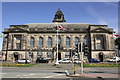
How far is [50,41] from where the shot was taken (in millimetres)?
50656

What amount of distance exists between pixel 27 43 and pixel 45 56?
861 cm

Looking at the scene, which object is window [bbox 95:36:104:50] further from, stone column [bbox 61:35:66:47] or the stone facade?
stone column [bbox 61:35:66:47]

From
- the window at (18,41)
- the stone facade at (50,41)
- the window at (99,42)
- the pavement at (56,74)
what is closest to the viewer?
the pavement at (56,74)

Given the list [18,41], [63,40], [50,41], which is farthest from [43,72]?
[18,41]

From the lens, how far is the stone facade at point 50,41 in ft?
157

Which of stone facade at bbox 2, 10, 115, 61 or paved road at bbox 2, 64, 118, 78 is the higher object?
stone facade at bbox 2, 10, 115, 61

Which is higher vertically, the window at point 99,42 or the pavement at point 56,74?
the window at point 99,42

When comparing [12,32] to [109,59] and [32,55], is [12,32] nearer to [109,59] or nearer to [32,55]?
[32,55]

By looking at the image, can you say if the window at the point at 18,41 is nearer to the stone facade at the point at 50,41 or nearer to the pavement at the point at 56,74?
the stone facade at the point at 50,41

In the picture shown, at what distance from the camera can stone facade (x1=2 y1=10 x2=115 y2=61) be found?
4800cm

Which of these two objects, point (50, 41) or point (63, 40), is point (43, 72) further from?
point (50, 41)

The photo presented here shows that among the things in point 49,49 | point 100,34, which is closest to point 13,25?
point 49,49

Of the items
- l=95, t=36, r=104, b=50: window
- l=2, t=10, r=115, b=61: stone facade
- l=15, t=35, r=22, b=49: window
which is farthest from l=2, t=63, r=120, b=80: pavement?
l=15, t=35, r=22, b=49: window

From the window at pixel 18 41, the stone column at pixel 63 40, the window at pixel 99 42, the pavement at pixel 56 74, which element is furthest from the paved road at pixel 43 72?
the window at pixel 18 41
